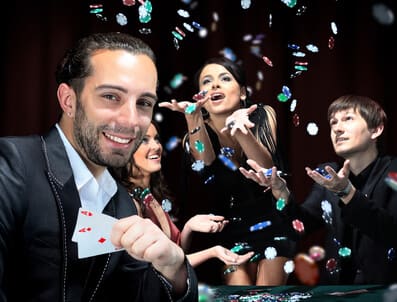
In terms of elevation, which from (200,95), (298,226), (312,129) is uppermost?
(200,95)

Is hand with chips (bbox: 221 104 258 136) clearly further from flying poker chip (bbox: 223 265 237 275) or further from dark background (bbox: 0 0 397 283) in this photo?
flying poker chip (bbox: 223 265 237 275)

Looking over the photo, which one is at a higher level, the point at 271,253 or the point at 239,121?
the point at 239,121

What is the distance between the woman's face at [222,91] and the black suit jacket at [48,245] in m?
0.87

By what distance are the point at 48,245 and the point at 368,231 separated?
112 centimetres

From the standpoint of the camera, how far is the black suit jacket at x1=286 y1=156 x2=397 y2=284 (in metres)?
1.73

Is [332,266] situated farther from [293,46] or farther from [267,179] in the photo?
[293,46]

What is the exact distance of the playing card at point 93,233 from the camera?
111cm

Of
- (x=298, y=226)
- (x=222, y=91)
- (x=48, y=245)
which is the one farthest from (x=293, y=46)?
(x=48, y=245)

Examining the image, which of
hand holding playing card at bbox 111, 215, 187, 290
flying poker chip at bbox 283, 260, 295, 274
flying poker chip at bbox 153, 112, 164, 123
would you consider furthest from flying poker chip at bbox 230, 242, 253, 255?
hand holding playing card at bbox 111, 215, 187, 290

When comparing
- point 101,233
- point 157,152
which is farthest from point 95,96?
point 157,152

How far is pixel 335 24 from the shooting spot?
201cm

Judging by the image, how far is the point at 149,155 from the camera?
1971mm

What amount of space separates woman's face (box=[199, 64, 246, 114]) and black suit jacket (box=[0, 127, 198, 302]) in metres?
0.87

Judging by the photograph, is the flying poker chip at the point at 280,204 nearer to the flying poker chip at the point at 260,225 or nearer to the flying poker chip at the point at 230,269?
the flying poker chip at the point at 260,225
